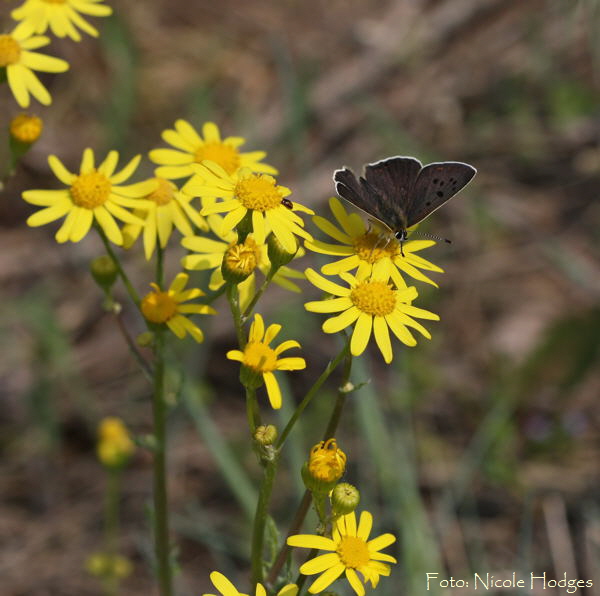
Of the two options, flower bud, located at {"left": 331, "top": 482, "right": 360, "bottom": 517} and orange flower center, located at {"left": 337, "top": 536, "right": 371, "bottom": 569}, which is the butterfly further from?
orange flower center, located at {"left": 337, "top": 536, "right": 371, "bottom": 569}

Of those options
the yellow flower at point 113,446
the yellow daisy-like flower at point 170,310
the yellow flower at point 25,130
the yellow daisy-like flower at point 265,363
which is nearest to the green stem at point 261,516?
the yellow daisy-like flower at point 265,363

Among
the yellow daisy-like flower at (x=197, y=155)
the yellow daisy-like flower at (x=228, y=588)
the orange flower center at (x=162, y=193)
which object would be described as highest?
the yellow daisy-like flower at (x=197, y=155)

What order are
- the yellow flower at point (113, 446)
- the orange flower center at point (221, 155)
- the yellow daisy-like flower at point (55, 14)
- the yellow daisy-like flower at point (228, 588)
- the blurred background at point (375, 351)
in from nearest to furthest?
the yellow daisy-like flower at point (228, 588) < the orange flower center at point (221, 155) < the yellow daisy-like flower at point (55, 14) < the yellow flower at point (113, 446) < the blurred background at point (375, 351)

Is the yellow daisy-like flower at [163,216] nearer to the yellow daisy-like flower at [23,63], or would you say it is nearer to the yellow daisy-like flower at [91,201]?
the yellow daisy-like flower at [91,201]

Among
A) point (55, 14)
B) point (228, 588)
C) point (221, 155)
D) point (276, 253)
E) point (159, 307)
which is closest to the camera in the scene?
point (228, 588)

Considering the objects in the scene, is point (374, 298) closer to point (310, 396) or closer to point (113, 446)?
point (310, 396)

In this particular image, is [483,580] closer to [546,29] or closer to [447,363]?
[447,363]

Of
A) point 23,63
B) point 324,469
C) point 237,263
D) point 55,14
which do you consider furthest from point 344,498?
point 55,14

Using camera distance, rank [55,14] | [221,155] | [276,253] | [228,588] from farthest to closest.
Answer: [55,14] < [221,155] < [276,253] < [228,588]
